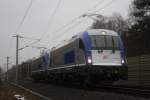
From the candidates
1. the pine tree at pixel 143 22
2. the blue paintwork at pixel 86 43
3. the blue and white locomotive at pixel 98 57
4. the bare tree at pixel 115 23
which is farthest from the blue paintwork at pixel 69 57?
the bare tree at pixel 115 23

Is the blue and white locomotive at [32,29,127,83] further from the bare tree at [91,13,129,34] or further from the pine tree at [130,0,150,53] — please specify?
the bare tree at [91,13,129,34]

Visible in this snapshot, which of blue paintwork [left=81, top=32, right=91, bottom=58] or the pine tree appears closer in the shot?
blue paintwork [left=81, top=32, right=91, bottom=58]

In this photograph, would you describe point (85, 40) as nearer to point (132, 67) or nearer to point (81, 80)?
point (81, 80)

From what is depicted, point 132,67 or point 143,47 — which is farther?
point 143,47

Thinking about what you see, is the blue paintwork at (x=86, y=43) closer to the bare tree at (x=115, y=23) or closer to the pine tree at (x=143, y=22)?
the pine tree at (x=143, y=22)

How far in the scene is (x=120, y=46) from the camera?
22156 millimetres

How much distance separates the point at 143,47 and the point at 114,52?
3165cm

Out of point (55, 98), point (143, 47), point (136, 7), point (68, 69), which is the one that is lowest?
point (55, 98)

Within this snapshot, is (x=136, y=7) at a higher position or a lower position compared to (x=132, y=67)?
higher

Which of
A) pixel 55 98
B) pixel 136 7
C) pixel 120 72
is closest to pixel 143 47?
pixel 136 7

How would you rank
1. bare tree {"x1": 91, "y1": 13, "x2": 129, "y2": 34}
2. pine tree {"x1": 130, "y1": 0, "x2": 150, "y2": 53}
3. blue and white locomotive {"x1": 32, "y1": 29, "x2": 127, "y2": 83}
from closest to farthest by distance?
blue and white locomotive {"x1": 32, "y1": 29, "x2": 127, "y2": 83} → pine tree {"x1": 130, "y1": 0, "x2": 150, "y2": 53} → bare tree {"x1": 91, "y1": 13, "x2": 129, "y2": 34}

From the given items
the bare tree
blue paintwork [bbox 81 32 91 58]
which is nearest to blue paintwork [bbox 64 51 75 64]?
blue paintwork [bbox 81 32 91 58]

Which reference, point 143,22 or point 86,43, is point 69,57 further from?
point 143,22

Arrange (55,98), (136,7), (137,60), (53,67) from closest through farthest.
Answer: (55,98), (137,60), (53,67), (136,7)
